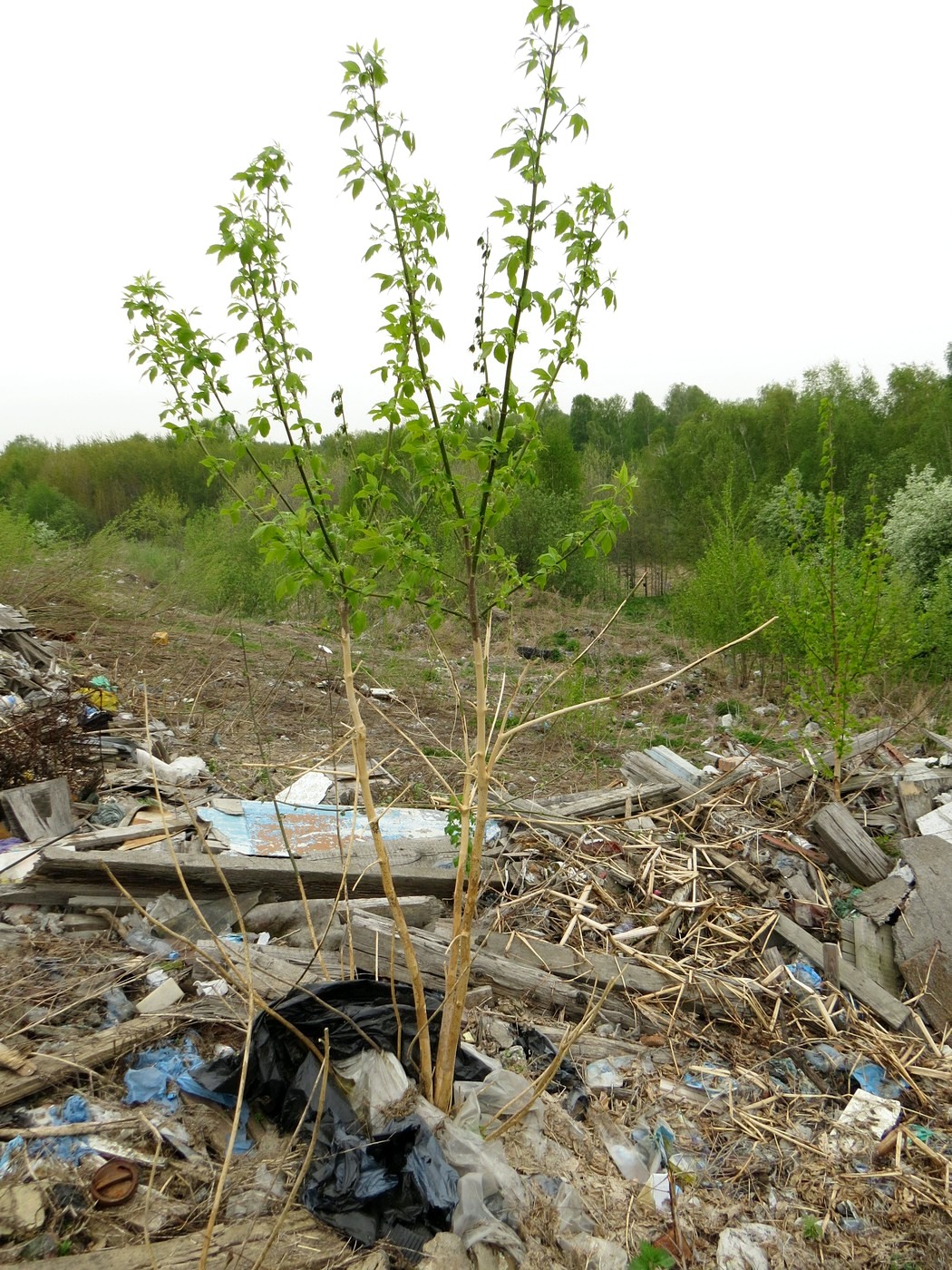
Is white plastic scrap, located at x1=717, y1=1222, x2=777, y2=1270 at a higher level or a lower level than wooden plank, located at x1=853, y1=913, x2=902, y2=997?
higher

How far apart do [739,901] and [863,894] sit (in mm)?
705

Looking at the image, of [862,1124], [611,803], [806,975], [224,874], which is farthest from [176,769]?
[862,1124]

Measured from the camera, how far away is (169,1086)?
2.44 meters

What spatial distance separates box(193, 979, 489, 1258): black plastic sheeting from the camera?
195 centimetres

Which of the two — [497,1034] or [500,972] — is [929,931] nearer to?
[500,972]

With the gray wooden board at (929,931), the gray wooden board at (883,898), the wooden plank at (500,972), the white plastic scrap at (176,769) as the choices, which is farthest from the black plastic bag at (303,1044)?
the white plastic scrap at (176,769)

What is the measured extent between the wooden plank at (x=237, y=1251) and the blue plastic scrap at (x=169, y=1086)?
14.7 inches

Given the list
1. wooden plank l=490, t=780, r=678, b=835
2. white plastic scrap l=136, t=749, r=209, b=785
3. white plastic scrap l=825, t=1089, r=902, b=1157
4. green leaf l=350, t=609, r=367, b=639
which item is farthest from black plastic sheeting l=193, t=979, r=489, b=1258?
white plastic scrap l=136, t=749, r=209, b=785

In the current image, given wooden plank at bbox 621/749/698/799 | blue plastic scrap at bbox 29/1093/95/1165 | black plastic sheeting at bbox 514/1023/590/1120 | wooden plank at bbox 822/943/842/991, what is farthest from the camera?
wooden plank at bbox 621/749/698/799

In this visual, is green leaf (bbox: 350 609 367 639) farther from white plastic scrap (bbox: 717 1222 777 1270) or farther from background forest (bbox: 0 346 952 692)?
white plastic scrap (bbox: 717 1222 777 1270)

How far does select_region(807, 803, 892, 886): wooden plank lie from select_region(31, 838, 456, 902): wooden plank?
2333 mm

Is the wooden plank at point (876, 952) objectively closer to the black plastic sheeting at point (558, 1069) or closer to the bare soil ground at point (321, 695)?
the black plastic sheeting at point (558, 1069)

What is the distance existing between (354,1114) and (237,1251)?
17.2 inches

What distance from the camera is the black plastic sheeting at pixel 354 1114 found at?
1.95m
